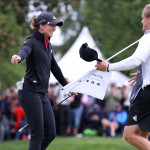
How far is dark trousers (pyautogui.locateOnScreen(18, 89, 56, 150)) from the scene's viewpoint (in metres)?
6.56

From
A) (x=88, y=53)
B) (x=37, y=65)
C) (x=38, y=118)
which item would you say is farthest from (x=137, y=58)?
(x=38, y=118)

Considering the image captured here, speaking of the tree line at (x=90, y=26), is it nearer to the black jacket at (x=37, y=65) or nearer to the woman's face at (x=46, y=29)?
the woman's face at (x=46, y=29)

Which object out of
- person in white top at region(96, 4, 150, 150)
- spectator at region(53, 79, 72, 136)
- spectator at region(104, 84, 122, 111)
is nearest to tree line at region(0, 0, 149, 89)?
spectator at region(53, 79, 72, 136)

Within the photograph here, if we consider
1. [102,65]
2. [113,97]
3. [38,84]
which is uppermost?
[102,65]

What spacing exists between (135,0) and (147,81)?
55.6 feet

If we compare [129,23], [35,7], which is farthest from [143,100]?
[129,23]

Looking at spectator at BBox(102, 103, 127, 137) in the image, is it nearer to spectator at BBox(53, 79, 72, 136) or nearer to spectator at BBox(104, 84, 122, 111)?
spectator at BBox(104, 84, 122, 111)

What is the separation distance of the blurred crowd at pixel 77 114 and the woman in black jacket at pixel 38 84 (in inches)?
345

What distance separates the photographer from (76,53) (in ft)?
64.3

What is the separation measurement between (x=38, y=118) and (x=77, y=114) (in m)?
9.89

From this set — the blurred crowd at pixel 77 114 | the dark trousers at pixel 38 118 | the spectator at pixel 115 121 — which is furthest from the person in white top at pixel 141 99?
the spectator at pixel 115 121

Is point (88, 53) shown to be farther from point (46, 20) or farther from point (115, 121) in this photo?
point (115, 121)

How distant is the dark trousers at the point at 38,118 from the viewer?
6562mm

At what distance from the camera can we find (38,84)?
671 centimetres
